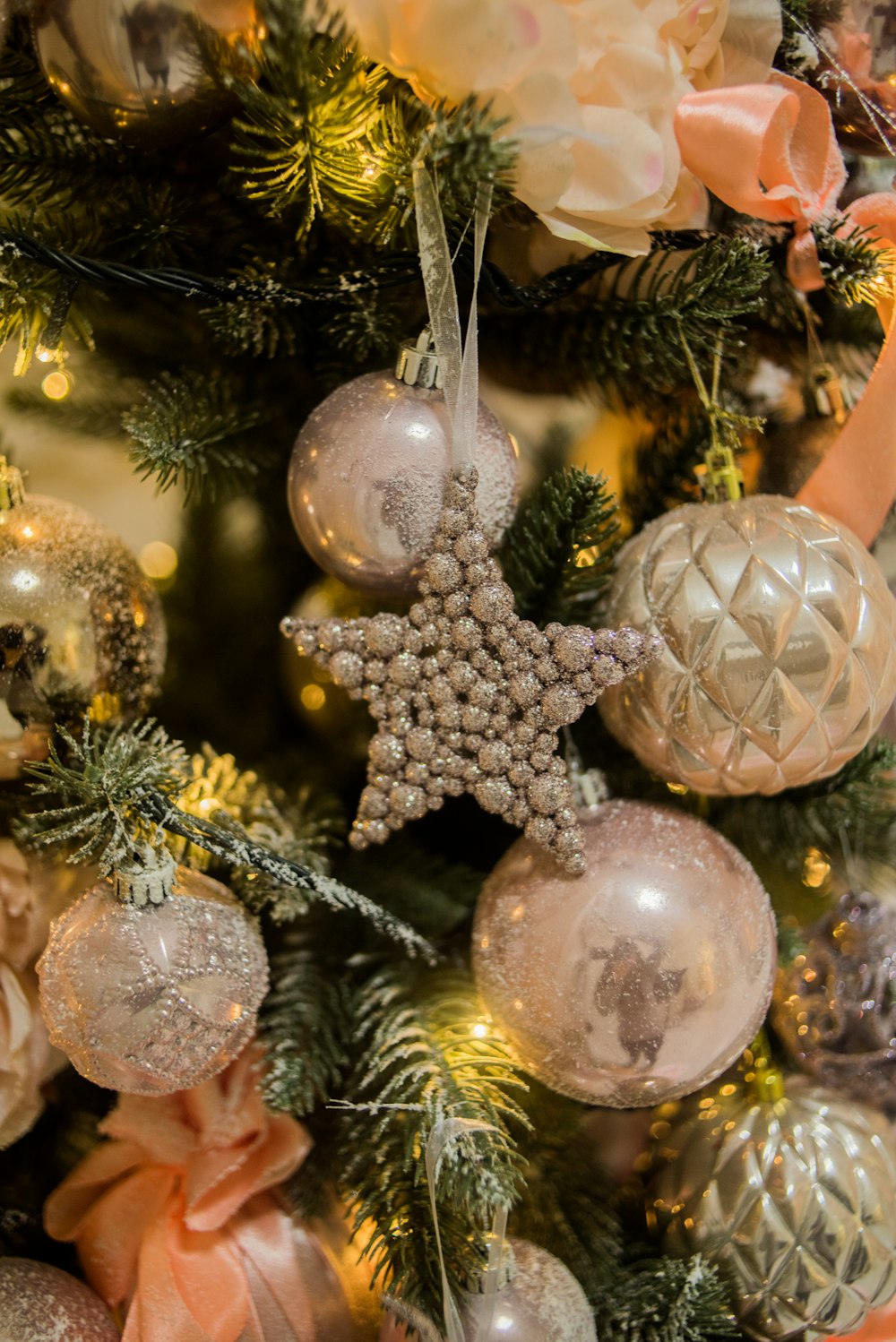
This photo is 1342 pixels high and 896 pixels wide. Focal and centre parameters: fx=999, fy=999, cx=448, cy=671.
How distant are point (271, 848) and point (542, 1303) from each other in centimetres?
24

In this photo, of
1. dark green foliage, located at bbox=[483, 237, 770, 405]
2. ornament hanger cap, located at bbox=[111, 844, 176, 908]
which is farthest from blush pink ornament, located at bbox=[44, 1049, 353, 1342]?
dark green foliage, located at bbox=[483, 237, 770, 405]

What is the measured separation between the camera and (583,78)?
438 millimetres

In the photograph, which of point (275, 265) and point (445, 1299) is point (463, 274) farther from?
point (445, 1299)

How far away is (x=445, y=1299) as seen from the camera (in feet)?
1.38

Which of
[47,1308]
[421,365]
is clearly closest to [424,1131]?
[47,1308]

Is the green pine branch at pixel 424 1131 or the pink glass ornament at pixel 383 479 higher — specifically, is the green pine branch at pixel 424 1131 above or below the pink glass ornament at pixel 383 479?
below

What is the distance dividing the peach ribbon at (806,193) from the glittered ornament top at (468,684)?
0.58 ft

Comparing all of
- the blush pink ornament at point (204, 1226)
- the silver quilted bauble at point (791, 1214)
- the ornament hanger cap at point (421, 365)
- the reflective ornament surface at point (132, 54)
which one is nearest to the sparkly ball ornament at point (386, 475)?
the ornament hanger cap at point (421, 365)

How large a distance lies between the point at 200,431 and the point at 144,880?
0.22 metres

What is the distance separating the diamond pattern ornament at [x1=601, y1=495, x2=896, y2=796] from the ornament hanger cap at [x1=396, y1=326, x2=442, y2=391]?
130mm

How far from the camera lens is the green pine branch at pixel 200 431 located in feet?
1.54

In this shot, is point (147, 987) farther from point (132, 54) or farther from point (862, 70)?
point (862, 70)

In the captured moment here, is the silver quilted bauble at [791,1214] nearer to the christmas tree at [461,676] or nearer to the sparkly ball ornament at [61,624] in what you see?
the christmas tree at [461,676]

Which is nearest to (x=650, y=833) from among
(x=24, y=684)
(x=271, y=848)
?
(x=271, y=848)
